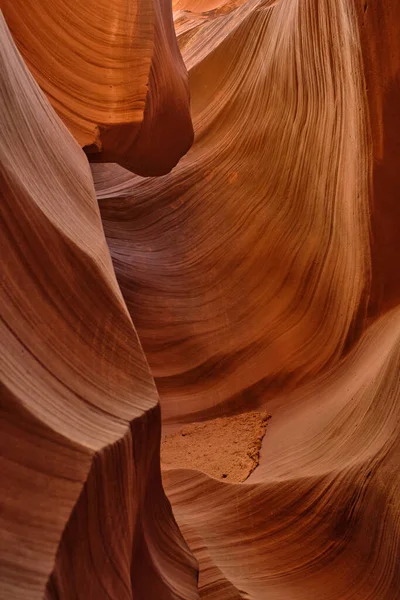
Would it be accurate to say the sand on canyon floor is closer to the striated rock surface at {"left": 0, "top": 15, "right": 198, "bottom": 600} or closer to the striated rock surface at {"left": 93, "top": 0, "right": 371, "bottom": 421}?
the striated rock surface at {"left": 93, "top": 0, "right": 371, "bottom": 421}

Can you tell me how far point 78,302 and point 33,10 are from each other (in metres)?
1.63

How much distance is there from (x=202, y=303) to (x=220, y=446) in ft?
3.09

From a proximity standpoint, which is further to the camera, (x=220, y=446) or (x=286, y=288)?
(x=286, y=288)

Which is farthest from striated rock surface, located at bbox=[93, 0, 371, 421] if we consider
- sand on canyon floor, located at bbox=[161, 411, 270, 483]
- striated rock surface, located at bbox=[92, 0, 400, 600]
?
sand on canyon floor, located at bbox=[161, 411, 270, 483]

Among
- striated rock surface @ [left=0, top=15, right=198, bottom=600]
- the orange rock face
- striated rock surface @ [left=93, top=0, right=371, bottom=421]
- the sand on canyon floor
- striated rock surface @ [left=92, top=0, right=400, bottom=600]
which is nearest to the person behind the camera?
striated rock surface @ [left=0, top=15, right=198, bottom=600]

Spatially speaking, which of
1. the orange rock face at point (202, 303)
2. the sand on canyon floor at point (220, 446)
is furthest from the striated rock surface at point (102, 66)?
the sand on canyon floor at point (220, 446)

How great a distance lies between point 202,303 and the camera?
405cm

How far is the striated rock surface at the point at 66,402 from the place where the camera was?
1.25 m

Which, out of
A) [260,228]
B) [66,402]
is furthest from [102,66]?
[66,402]

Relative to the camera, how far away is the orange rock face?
1438mm

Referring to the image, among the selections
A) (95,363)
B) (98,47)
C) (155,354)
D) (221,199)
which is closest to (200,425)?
(155,354)

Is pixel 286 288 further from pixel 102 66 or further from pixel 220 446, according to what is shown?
pixel 102 66

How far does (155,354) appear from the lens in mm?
3918

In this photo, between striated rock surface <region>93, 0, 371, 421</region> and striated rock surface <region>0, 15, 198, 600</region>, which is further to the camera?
striated rock surface <region>93, 0, 371, 421</region>
